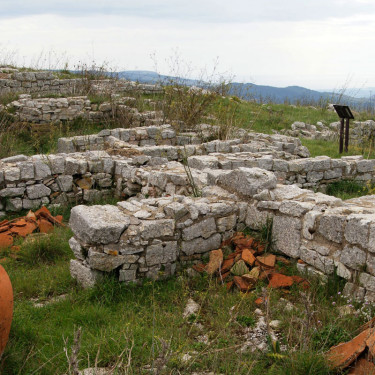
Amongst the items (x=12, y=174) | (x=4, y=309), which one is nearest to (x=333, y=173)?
(x=12, y=174)

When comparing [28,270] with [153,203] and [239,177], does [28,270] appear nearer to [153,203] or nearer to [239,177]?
[153,203]

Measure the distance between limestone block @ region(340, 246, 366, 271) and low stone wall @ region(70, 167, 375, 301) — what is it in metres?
0.01

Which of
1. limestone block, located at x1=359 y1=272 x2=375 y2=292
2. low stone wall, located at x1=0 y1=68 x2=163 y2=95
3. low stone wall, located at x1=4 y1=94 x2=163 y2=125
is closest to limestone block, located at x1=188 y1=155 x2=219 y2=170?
limestone block, located at x1=359 y1=272 x2=375 y2=292

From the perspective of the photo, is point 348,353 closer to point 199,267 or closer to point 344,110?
point 199,267

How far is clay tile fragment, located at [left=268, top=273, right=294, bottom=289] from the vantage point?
4.71 m

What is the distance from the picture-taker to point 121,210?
5.39m

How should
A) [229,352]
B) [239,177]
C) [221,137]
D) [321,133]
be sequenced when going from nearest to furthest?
[229,352] < [239,177] < [221,137] < [321,133]

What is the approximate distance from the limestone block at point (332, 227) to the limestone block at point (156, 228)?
1.72 metres

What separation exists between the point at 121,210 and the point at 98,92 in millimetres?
12388

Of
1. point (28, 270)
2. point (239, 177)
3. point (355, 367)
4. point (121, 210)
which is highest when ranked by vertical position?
point (239, 177)

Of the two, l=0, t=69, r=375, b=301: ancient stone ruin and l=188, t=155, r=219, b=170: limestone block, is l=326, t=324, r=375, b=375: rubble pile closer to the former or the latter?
l=0, t=69, r=375, b=301: ancient stone ruin

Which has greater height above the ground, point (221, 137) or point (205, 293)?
point (221, 137)

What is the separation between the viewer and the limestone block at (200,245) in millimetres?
5281

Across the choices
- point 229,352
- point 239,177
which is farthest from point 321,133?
point 229,352
